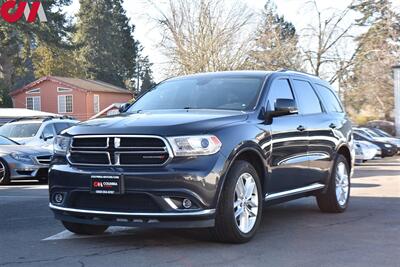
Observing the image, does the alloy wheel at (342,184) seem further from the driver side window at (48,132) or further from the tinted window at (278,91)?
the driver side window at (48,132)

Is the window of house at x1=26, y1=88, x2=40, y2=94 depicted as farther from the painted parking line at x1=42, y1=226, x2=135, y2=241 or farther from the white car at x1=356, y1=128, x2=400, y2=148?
the painted parking line at x1=42, y1=226, x2=135, y2=241

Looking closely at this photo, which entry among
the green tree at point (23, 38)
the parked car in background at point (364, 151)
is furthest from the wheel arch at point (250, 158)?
the green tree at point (23, 38)

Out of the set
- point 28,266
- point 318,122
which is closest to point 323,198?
point 318,122

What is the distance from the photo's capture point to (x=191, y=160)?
212 inches

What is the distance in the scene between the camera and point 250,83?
6887 millimetres

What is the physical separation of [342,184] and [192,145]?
3.79 metres

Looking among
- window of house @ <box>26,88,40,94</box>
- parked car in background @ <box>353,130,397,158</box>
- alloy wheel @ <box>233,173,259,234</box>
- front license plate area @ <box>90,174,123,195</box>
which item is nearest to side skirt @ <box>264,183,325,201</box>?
alloy wheel @ <box>233,173,259,234</box>

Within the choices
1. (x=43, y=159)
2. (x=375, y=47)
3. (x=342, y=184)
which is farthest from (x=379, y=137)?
(x=342, y=184)

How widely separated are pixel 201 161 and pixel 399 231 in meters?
2.76

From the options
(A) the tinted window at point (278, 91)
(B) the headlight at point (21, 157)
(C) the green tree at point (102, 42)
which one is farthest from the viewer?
(C) the green tree at point (102, 42)

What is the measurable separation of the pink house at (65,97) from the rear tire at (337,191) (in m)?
47.2

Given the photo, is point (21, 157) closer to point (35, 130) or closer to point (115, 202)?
point (35, 130)

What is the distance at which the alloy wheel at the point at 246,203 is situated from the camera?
Answer: 5859mm

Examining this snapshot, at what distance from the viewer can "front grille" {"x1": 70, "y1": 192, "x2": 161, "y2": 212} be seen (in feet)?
17.9
